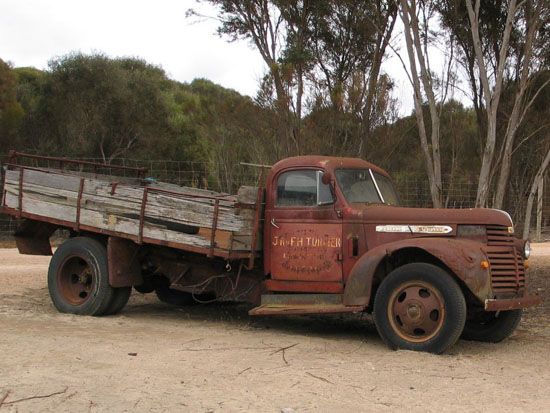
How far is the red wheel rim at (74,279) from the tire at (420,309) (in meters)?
4.09

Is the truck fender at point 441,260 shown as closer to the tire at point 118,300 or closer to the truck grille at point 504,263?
the truck grille at point 504,263

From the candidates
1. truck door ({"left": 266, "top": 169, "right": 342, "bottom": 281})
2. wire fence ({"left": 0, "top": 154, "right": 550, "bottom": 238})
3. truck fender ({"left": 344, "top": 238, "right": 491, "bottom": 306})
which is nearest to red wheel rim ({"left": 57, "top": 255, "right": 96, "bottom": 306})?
truck door ({"left": 266, "top": 169, "right": 342, "bottom": 281})

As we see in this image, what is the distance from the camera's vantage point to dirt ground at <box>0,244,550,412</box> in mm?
4762

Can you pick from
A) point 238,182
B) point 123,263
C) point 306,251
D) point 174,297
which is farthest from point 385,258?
point 238,182

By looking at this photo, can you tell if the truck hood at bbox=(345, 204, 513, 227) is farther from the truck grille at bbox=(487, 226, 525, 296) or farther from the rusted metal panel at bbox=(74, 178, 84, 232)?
the rusted metal panel at bbox=(74, 178, 84, 232)

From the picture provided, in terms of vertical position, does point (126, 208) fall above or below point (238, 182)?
below

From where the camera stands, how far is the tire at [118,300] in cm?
855

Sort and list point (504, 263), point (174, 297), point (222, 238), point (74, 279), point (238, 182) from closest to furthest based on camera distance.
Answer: point (504, 263), point (222, 238), point (74, 279), point (174, 297), point (238, 182)

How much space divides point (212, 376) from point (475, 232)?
10.4 ft

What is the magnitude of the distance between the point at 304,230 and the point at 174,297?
129 inches

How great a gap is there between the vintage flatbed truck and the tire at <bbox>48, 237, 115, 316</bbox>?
0.02m

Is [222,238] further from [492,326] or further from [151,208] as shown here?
[492,326]

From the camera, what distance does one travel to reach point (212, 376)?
5418mm

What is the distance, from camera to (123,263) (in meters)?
8.48
